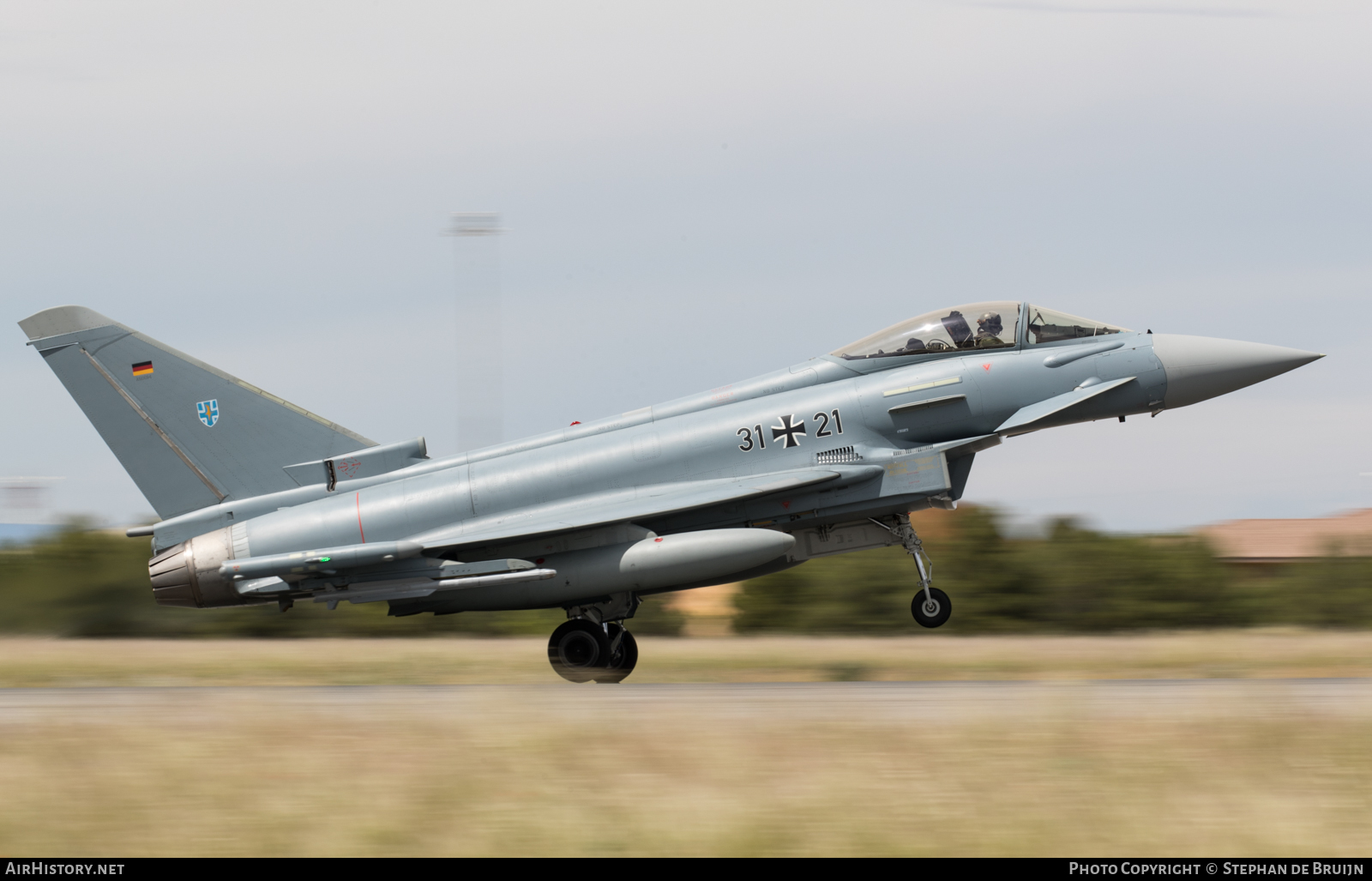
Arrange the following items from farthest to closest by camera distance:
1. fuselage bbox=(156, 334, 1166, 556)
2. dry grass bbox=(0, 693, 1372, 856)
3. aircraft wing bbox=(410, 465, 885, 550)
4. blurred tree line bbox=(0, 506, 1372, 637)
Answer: blurred tree line bbox=(0, 506, 1372, 637)
fuselage bbox=(156, 334, 1166, 556)
aircraft wing bbox=(410, 465, 885, 550)
dry grass bbox=(0, 693, 1372, 856)

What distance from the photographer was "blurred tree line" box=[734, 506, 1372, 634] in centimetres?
3030

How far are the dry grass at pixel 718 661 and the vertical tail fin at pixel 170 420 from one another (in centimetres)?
313

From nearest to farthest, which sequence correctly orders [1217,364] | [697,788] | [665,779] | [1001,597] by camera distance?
[697,788] → [665,779] → [1217,364] → [1001,597]

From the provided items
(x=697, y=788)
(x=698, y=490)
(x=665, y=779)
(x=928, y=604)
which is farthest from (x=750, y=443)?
(x=697, y=788)

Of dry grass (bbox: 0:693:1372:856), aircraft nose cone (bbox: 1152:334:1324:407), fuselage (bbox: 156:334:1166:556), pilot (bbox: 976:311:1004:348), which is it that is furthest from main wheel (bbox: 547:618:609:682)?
aircraft nose cone (bbox: 1152:334:1324:407)

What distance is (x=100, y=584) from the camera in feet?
79.2

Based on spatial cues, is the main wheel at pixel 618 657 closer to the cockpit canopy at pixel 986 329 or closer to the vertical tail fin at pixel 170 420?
the vertical tail fin at pixel 170 420

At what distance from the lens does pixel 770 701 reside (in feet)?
39.4

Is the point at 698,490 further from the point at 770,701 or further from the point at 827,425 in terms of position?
the point at 770,701

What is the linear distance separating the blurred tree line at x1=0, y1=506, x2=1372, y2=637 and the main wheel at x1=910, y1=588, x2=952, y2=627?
51.3ft

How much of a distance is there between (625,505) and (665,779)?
581 centimetres

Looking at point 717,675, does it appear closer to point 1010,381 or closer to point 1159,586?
point 1010,381

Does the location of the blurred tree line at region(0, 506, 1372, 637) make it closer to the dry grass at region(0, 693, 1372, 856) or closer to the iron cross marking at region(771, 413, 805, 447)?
the iron cross marking at region(771, 413, 805, 447)

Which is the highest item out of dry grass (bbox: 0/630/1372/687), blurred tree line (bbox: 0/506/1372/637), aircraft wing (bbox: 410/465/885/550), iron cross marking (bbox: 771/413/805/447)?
iron cross marking (bbox: 771/413/805/447)
